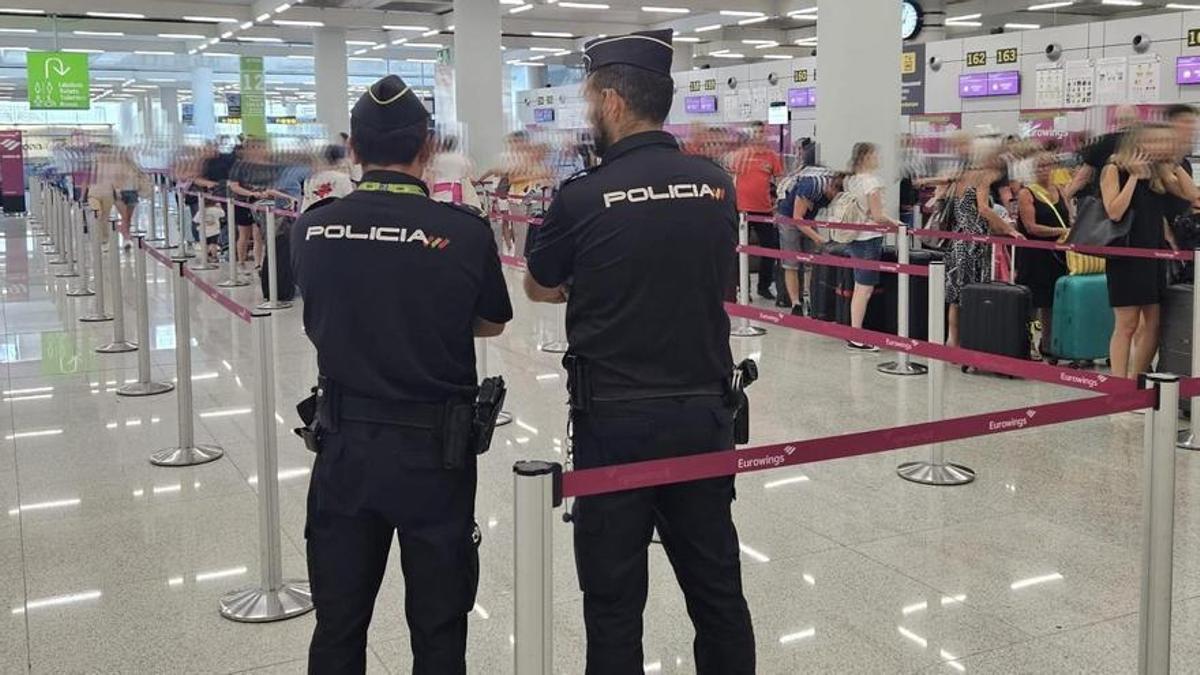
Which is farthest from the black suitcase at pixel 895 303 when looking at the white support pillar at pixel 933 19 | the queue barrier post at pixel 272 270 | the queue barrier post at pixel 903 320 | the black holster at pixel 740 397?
the white support pillar at pixel 933 19

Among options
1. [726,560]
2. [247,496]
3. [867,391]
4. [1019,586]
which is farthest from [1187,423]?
[247,496]

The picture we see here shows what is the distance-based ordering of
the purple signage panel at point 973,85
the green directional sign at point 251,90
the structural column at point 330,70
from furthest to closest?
the green directional sign at point 251,90
the structural column at point 330,70
the purple signage panel at point 973,85

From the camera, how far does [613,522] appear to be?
2553 mm

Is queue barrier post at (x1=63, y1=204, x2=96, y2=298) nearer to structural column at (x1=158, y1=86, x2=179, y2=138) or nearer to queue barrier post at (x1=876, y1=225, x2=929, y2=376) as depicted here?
queue barrier post at (x1=876, y1=225, x2=929, y2=376)

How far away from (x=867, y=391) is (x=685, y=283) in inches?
193

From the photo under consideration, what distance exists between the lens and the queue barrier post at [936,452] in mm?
5098

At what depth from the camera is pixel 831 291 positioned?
9625 millimetres

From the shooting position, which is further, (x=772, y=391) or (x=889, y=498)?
(x=772, y=391)

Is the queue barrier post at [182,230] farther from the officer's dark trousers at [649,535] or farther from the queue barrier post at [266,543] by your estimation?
the officer's dark trousers at [649,535]

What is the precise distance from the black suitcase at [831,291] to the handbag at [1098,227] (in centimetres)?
243

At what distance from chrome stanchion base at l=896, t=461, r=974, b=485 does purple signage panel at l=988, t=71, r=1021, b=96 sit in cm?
A: 1114

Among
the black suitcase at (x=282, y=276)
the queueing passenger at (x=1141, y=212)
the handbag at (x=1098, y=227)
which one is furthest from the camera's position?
the black suitcase at (x=282, y=276)

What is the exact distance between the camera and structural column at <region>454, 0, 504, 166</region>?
1922 centimetres

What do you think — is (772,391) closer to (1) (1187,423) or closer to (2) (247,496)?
(1) (1187,423)
